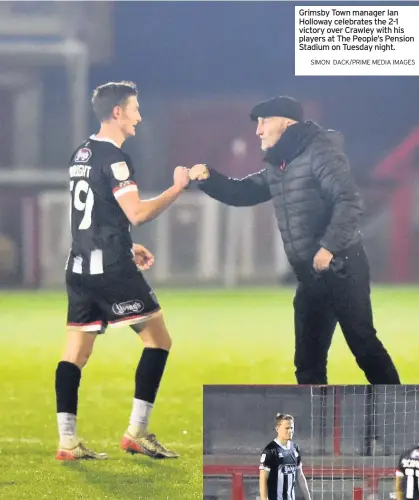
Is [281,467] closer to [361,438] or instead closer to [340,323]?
[361,438]

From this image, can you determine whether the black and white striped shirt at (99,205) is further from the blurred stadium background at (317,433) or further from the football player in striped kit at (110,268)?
the blurred stadium background at (317,433)

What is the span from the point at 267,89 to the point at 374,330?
114cm

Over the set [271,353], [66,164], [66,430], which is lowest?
[66,430]

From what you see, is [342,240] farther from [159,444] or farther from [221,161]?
[159,444]

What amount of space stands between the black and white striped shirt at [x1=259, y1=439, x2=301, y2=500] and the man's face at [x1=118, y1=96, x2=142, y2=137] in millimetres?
1476

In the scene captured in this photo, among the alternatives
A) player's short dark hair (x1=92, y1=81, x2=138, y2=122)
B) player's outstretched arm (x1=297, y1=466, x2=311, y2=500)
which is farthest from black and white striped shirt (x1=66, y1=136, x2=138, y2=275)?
player's outstretched arm (x1=297, y1=466, x2=311, y2=500)

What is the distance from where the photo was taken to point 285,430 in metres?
4.73

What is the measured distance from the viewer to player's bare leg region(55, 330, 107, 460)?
15.6 ft

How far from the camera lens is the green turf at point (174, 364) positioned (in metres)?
4.76

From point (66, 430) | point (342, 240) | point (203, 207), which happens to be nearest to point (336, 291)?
point (342, 240)

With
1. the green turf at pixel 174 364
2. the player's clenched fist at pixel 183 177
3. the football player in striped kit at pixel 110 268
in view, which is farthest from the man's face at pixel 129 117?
the green turf at pixel 174 364

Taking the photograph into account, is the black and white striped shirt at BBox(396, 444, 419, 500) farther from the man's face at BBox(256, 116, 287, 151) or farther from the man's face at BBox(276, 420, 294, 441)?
the man's face at BBox(256, 116, 287, 151)

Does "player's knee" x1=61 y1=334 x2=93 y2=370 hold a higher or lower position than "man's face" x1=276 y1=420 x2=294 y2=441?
higher

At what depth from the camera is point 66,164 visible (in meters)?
4.74
